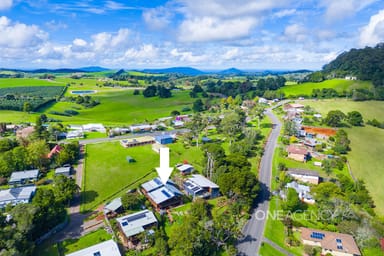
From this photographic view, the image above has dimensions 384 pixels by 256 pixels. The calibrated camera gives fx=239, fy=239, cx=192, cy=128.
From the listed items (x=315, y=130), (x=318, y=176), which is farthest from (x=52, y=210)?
(x=315, y=130)

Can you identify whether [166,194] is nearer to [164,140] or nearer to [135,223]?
[135,223]

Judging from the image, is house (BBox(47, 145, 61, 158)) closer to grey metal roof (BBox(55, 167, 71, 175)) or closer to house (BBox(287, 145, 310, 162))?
grey metal roof (BBox(55, 167, 71, 175))

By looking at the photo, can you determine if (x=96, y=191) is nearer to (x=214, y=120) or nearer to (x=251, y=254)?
(x=251, y=254)

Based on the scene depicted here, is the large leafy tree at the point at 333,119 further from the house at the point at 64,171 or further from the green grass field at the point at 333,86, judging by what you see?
the house at the point at 64,171

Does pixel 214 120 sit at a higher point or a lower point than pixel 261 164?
higher

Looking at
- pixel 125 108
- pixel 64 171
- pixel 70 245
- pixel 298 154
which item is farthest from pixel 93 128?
pixel 298 154

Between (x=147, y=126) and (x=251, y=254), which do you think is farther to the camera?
(x=147, y=126)

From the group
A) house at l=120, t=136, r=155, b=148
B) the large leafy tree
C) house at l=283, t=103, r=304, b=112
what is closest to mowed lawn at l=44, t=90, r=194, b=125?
house at l=120, t=136, r=155, b=148
